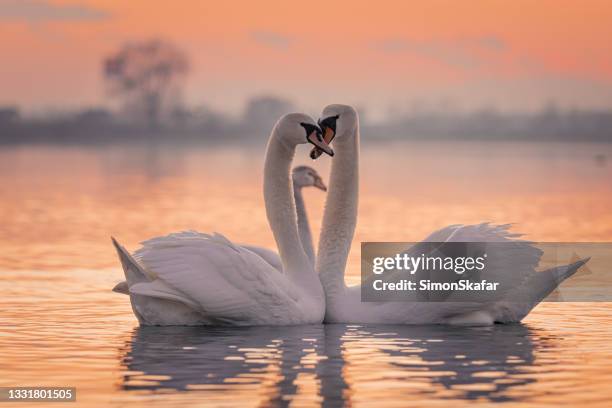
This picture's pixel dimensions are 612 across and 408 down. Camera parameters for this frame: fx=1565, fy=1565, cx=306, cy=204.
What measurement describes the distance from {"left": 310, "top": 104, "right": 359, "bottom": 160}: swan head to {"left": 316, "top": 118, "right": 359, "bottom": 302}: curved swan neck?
0.27 feet

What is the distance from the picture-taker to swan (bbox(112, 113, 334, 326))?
13.2m

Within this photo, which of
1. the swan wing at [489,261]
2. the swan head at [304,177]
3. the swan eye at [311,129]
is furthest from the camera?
the swan head at [304,177]

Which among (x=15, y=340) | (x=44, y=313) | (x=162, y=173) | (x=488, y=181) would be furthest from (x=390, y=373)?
(x=162, y=173)

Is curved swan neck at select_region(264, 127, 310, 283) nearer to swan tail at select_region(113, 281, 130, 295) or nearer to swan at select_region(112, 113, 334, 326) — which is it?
swan at select_region(112, 113, 334, 326)

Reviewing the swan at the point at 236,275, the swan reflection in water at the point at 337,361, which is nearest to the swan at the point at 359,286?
the swan reflection in water at the point at 337,361

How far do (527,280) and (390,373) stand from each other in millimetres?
3263

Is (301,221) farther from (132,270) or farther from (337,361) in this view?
(337,361)

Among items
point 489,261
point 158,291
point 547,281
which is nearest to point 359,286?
point 489,261

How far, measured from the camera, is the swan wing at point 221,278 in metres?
13.2

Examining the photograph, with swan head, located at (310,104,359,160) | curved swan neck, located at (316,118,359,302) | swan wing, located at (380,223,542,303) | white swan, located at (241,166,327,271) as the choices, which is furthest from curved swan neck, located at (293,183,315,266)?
swan wing, located at (380,223,542,303)

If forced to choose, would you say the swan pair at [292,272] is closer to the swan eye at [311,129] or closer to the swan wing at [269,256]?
the swan eye at [311,129]

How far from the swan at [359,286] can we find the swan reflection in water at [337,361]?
17 cm

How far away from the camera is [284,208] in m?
14.1

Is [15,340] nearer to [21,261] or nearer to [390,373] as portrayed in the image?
[390,373]
